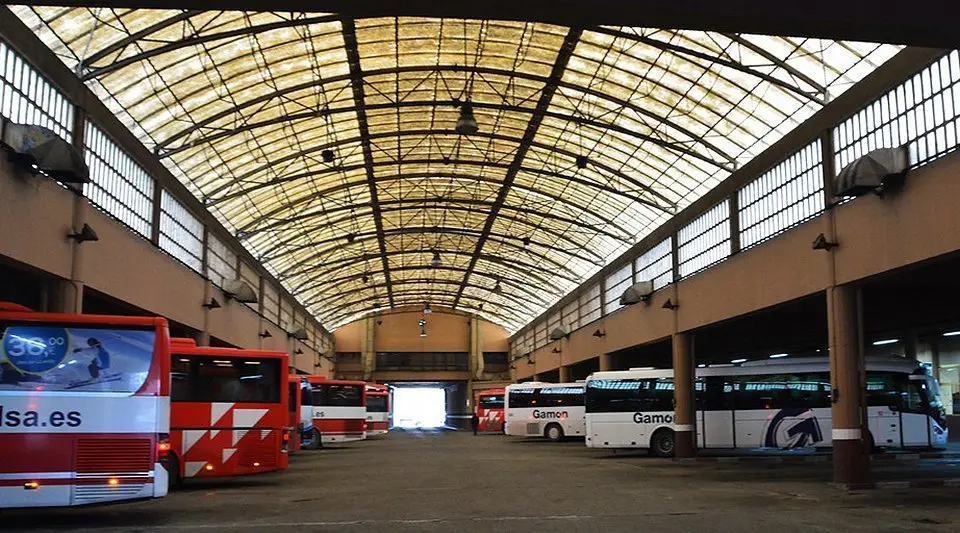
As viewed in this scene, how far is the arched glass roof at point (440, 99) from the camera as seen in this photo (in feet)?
78.6

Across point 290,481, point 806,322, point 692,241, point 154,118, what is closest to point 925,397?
point 806,322

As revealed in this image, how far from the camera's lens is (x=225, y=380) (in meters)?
20.7

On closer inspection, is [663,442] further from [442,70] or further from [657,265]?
[442,70]

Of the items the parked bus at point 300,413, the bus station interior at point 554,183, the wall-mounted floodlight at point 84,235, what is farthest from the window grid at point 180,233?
the wall-mounted floodlight at point 84,235

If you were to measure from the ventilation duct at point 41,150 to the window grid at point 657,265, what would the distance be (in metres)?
21.9

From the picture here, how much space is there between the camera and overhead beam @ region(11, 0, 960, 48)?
8.58 metres

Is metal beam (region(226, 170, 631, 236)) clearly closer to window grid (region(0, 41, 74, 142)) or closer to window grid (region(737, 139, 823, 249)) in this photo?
window grid (region(737, 139, 823, 249))

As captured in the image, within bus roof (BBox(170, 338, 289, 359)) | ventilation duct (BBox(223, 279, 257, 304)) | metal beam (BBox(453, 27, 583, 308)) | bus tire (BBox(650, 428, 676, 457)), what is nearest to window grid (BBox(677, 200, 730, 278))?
bus tire (BBox(650, 428, 676, 457))

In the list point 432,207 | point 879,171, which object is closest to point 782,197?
point 879,171

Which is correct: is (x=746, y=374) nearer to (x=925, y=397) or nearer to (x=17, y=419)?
(x=925, y=397)

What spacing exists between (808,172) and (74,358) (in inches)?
703

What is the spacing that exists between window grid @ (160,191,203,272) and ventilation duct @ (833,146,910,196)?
67.2ft

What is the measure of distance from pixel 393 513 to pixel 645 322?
22.3 meters

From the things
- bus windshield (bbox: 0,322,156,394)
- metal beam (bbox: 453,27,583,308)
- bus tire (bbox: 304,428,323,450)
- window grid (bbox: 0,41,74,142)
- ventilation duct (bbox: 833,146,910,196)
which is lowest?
bus tire (bbox: 304,428,323,450)
